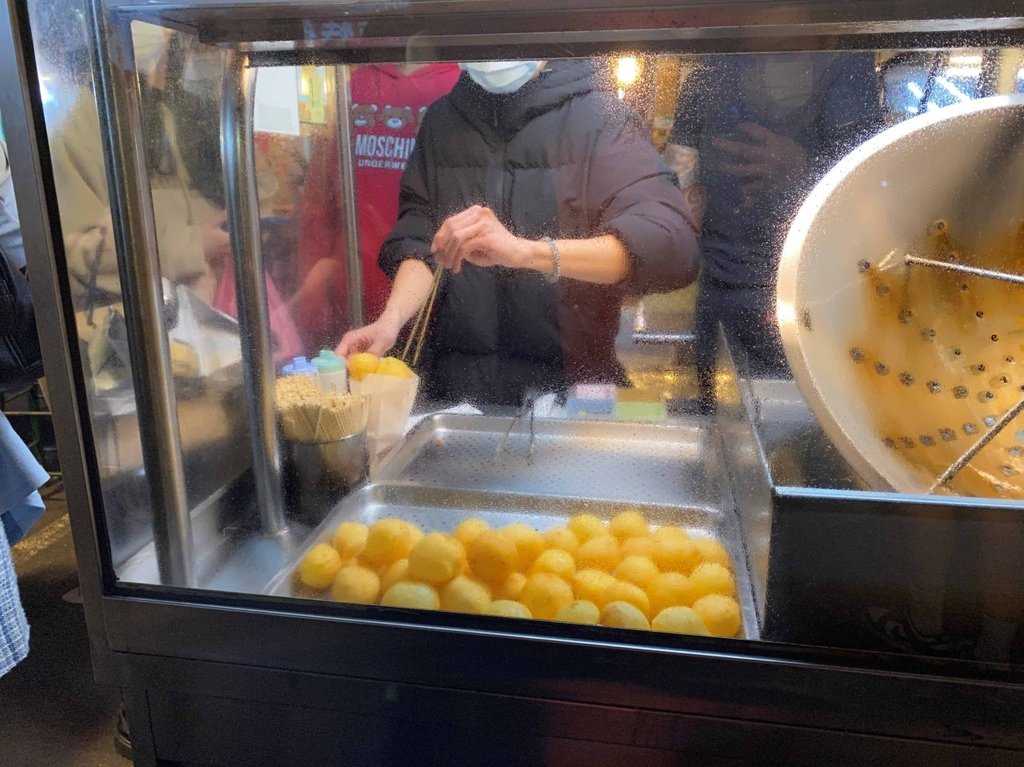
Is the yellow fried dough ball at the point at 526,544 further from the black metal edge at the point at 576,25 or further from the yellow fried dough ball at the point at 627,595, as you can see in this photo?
the black metal edge at the point at 576,25

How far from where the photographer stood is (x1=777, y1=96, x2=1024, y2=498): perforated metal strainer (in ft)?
2.12

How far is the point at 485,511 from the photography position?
784 mm

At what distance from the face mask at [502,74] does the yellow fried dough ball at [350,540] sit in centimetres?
45

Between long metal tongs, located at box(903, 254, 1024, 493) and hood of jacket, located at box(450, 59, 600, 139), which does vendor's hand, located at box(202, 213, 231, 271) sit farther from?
long metal tongs, located at box(903, 254, 1024, 493)

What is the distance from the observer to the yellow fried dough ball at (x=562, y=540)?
0.71 meters

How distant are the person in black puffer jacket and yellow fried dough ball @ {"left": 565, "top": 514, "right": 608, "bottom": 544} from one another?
14cm

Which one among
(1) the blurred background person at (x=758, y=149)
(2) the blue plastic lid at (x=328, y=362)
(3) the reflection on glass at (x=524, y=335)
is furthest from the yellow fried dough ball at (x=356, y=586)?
(1) the blurred background person at (x=758, y=149)

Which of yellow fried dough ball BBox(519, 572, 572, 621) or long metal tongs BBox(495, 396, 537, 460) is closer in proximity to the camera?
yellow fried dough ball BBox(519, 572, 572, 621)

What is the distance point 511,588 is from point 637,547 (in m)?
0.13

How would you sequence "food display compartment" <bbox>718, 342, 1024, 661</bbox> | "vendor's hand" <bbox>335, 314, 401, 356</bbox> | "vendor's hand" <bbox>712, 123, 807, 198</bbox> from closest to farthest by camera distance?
1. "food display compartment" <bbox>718, 342, 1024, 661</bbox>
2. "vendor's hand" <bbox>712, 123, 807, 198</bbox>
3. "vendor's hand" <bbox>335, 314, 401, 356</bbox>

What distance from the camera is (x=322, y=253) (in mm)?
806

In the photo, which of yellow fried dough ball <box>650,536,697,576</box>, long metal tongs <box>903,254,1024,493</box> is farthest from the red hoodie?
long metal tongs <box>903,254,1024,493</box>

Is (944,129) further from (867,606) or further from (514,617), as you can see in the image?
(514,617)

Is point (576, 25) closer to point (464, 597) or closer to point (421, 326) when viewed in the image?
point (421, 326)
